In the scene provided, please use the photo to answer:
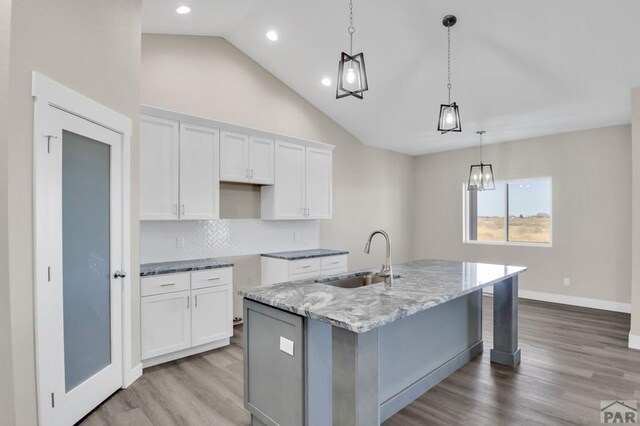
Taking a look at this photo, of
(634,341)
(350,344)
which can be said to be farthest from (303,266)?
(634,341)

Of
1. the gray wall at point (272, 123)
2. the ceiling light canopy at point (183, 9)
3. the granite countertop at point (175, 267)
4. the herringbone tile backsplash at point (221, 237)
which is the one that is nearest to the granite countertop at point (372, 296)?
the granite countertop at point (175, 267)

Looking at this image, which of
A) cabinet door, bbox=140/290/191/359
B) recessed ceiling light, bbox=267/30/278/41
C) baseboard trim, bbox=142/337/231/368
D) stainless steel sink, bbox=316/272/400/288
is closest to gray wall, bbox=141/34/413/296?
recessed ceiling light, bbox=267/30/278/41

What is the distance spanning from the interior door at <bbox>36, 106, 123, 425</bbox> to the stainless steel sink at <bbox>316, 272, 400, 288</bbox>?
66.5 inches

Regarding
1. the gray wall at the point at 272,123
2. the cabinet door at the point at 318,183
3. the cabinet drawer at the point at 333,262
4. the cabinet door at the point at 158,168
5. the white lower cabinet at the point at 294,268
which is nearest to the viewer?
the cabinet door at the point at 158,168

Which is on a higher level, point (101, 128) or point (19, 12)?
point (19, 12)

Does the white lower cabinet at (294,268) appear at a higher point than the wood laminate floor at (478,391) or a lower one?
higher

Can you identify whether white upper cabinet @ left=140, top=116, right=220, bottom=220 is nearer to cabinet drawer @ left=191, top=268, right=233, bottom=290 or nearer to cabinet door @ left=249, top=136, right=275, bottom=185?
cabinet door @ left=249, top=136, right=275, bottom=185

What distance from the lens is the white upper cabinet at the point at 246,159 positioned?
4051mm

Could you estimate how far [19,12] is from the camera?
6.27ft

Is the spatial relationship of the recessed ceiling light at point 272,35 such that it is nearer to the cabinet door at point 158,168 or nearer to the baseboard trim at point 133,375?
the cabinet door at point 158,168

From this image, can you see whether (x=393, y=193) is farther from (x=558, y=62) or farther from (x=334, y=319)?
(x=334, y=319)

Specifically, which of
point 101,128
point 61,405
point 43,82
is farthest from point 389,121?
point 61,405

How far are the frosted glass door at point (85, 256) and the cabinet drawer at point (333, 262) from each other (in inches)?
105

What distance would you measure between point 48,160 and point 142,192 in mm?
1285
